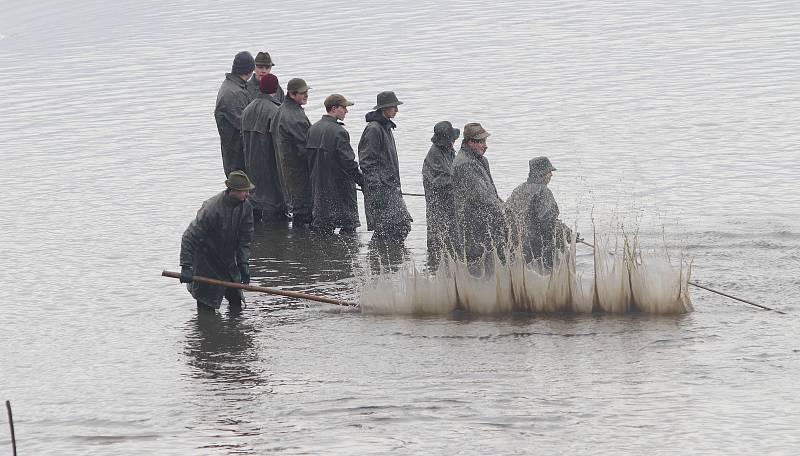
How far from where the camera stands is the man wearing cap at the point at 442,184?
15.4 metres

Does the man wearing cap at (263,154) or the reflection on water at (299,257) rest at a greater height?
the man wearing cap at (263,154)

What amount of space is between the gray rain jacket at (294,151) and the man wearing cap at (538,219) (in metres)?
3.84

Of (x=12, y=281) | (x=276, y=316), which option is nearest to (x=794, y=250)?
(x=276, y=316)

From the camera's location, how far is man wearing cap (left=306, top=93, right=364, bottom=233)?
16.8 m

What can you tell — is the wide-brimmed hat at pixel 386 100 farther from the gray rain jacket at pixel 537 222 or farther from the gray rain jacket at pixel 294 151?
the gray rain jacket at pixel 537 222

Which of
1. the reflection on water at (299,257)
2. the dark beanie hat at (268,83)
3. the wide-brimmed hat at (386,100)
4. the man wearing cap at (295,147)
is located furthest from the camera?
A: the dark beanie hat at (268,83)

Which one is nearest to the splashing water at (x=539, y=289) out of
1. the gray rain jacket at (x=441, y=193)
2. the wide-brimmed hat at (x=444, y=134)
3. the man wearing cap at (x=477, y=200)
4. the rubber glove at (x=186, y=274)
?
the man wearing cap at (x=477, y=200)

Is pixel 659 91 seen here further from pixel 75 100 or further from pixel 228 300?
pixel 228 300

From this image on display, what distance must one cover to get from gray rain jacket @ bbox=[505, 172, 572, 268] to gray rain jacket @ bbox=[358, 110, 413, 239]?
8.58 feet

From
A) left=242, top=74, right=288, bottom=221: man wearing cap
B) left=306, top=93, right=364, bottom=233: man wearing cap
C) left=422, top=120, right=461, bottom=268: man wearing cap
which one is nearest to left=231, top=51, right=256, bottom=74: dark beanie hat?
left=242, top=74, right=288, bottom=221: man wearing cap

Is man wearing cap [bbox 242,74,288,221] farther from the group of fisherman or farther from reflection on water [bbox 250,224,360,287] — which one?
reflection on water [bbox 250,224,360,287]

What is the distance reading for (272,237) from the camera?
17.4 metres

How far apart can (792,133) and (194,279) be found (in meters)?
11.8

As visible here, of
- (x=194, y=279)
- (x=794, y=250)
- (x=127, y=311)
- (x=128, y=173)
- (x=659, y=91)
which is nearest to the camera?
(x=194, y=279)
